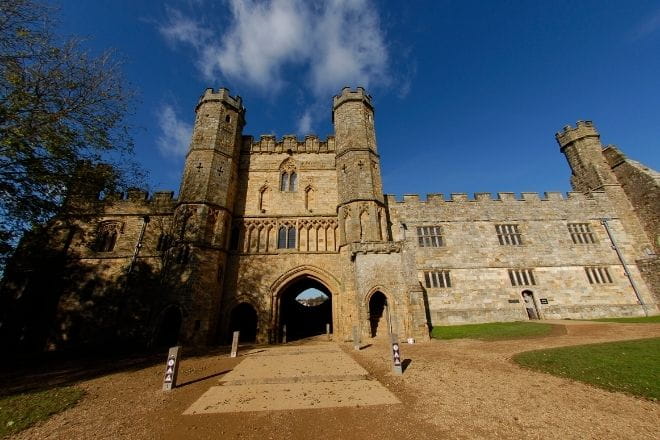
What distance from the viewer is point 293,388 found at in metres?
6.37

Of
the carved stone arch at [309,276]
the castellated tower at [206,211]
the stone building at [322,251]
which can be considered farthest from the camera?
the carved stone arch at [309,276]

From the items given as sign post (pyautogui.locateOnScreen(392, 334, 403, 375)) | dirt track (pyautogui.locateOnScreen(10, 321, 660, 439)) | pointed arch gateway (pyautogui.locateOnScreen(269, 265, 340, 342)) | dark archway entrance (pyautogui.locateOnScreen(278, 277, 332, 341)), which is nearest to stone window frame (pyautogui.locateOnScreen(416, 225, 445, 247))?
pointed arch gateway (pyautogui.locateOnScreen(269, 265, 340, 342))

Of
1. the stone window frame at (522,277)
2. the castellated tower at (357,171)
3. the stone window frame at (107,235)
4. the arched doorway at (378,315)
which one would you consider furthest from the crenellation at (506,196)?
the stone window frame at (107,235)

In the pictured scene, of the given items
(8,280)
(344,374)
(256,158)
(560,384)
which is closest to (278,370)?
(344,374)

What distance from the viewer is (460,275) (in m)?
18.1

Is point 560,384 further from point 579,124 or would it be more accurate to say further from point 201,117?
point 579,124

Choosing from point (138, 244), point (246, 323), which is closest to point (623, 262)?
point (246, 323)

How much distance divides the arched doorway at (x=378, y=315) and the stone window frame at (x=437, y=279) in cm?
429

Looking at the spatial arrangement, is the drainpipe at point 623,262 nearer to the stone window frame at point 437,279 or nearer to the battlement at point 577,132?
the battlement at point 577,132

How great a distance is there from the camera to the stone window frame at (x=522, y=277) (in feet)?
59.3

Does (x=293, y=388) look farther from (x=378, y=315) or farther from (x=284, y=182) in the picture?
(x=284, y=182)

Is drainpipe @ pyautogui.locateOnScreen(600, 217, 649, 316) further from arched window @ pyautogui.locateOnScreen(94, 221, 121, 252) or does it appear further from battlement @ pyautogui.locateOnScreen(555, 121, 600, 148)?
arched window @ pyautogui.locateOnScreen(94, 221, 121, 252)

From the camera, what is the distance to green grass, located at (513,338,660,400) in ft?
17.8

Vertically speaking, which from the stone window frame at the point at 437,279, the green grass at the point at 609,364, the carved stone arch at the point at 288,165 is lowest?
the green grass at the point at 609,364
